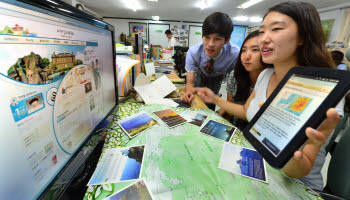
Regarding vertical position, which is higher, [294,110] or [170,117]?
[294,110]

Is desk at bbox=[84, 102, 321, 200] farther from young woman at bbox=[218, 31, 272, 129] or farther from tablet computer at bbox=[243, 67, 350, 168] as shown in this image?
young woman at bbox=[218, 31, 272, 129]

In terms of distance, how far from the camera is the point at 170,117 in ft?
2.55

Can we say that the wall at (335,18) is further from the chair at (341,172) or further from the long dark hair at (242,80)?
the chair at (341,172)

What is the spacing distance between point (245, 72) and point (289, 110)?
3.03 ft

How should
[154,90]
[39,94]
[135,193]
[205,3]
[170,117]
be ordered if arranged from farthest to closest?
[205,3] < [154,90] < [170,117] < [135,193] < [39,94]

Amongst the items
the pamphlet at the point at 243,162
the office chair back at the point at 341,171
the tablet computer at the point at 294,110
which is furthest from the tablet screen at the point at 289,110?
the office chair back at the point at 341,171

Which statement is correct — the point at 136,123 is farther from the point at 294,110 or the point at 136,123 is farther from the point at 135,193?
the point at 294,110

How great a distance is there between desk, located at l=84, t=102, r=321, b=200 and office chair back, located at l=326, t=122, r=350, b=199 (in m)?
0.26

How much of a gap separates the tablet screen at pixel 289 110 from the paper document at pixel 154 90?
0.67m

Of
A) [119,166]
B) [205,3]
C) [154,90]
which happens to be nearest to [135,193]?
[119,166]

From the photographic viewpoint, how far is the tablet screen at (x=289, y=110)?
1.12 feet

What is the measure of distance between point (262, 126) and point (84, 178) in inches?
22.0

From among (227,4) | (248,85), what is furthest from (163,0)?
(248,85)

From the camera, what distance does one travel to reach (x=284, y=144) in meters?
0.35
